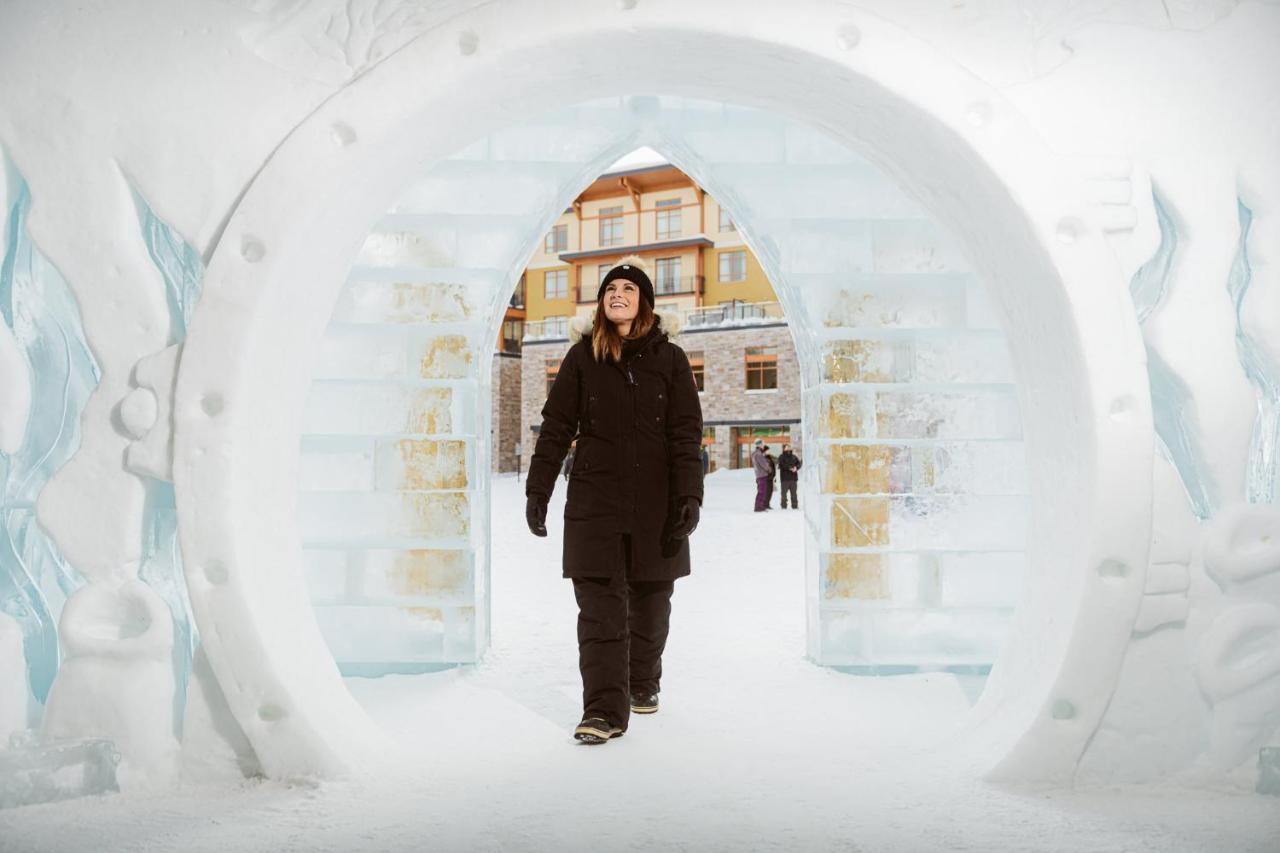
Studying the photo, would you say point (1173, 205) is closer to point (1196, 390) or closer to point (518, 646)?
point (1196, 390)

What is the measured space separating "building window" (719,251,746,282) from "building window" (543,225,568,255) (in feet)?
17.4

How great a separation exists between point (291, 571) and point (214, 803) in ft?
1.70

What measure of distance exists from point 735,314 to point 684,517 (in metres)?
20.6

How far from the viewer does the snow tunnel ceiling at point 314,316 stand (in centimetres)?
199

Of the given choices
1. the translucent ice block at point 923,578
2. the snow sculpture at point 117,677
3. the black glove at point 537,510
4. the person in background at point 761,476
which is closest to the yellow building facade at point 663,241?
the person in background at point 761,476

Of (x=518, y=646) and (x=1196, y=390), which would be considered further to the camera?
(x=518, y=646)

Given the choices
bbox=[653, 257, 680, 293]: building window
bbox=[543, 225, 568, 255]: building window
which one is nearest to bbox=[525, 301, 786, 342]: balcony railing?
bbox=[653, 257, 680, 293]: building window

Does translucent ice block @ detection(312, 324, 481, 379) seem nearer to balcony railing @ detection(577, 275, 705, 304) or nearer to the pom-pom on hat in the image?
the pom-pom on hat

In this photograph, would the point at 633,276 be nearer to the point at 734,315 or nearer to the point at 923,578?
the point at 923,578

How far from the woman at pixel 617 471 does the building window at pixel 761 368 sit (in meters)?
19.5

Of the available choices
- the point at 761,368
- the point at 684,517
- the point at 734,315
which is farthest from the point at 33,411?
the point at 734,315

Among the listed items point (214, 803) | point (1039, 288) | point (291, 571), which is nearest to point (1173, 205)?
point (1039, 288)

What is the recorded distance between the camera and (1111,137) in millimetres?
2070

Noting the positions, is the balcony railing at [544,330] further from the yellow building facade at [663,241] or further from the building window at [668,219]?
the building window at [668,219]
